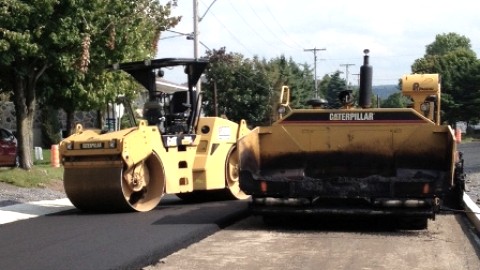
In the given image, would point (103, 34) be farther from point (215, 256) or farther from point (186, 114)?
point (215, 256)

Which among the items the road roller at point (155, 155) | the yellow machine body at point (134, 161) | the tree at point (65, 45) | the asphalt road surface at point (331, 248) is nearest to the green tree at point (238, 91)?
the tree at point (65, 45)

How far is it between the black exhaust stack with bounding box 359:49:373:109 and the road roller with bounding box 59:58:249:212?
313cm

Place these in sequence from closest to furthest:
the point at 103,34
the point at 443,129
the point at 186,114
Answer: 1. the point at 443,129
2. the point at 186,114
3. the point at 103,34

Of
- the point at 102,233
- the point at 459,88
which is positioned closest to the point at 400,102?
the point at 102,233

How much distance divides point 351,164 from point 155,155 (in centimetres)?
330

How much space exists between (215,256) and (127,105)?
20.9 ft

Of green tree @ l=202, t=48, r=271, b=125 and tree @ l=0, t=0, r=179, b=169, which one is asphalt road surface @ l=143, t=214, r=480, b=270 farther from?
green tree @ l=202, t=48, r=271, b=125

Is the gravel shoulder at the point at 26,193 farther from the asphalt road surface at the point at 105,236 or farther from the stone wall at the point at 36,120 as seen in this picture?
the stone wall at the point at 36,120

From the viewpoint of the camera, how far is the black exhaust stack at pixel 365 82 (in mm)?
11664

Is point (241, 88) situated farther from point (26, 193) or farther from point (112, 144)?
point (112, 144)

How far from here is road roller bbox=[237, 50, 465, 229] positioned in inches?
393

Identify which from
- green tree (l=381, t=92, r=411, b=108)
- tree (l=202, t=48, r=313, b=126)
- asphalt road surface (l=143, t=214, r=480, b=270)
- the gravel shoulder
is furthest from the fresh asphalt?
tree (l=202, t=48, r=313, b=126)

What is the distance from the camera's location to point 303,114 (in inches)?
424

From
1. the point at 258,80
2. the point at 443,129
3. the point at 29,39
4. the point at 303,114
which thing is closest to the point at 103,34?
the point at 29,39
